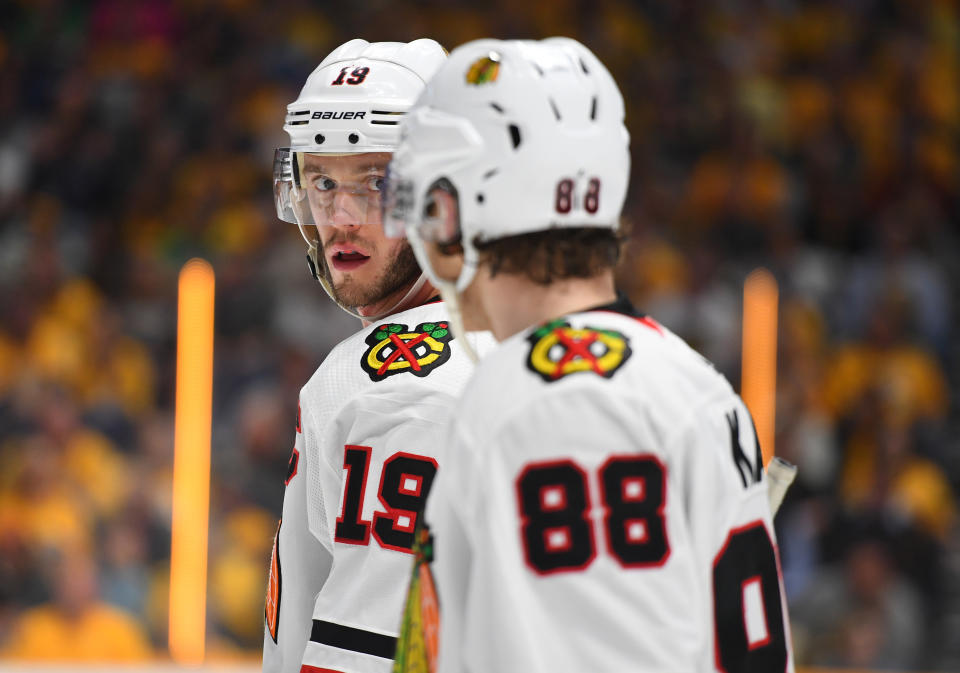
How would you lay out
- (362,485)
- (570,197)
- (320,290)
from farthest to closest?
1. (320,290)
2. (362,485)
3. (570,197)

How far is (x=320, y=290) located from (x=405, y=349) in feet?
13.3

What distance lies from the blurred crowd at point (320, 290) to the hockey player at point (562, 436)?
254 centimetres

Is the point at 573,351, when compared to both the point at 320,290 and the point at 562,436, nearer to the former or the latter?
the point at 562,436

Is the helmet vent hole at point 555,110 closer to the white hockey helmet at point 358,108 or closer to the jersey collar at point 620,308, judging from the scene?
the jersey collar at point 620,308

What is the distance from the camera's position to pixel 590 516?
1243 millimetres

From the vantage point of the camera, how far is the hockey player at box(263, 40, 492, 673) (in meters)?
1.80

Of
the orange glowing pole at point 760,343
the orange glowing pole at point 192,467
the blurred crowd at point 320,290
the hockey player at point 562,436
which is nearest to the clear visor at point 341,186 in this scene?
the hockey player at point 562,436

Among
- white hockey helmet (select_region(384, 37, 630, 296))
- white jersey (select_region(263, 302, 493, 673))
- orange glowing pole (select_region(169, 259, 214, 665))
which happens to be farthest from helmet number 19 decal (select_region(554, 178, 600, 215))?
orange glowing pole (select_region(169, 259, 214, 665))

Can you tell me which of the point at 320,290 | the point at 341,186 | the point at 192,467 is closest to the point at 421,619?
the point at 341,186

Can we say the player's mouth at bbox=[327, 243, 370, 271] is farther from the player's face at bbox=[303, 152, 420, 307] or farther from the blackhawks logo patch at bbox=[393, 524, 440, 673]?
the blackhawks logo patch at bbox=[393, 524, 440, 673]

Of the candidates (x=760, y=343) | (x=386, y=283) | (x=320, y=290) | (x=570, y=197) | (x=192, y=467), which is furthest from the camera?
(x=320, y=290)

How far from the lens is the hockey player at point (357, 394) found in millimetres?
1796

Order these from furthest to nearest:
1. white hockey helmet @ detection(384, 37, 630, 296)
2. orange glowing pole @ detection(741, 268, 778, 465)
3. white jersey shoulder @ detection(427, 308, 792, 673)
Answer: orange glowing pole @ detection(741, 268, 778, 465)
white hockey helmet @ detection(384, 37, 630, 296)
white jersey shoulder @ detection(427, 308, 792, 673)

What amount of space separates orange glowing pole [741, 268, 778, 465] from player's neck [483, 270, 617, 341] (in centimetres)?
373
